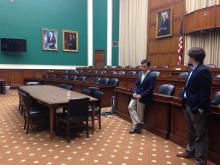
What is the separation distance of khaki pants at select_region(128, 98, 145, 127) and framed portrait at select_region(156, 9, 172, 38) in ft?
26.0

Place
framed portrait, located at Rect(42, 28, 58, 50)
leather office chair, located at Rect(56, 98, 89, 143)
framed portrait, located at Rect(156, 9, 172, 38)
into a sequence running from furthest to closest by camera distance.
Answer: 1. framed portrait, located at Rect(42, 28, 58, 50)
2. framed portrait, located at Rect(156, 9, 172, 38)
3. leather office chair, located at Rect(56, 98, 89, 143)

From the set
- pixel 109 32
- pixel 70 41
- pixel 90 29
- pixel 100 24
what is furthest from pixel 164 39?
pixel 70 41

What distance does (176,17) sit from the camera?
11.4m

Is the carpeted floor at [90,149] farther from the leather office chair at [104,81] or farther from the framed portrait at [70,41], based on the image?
the framed portrait at [70,41]

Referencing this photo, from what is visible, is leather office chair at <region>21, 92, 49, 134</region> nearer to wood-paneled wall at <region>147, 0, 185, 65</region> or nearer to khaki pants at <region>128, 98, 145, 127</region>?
khaki pants at <region>128, 98, 145, 127</region>

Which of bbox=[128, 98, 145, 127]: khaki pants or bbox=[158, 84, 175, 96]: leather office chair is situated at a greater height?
bbox=[158, 84, 175, 96]: leather office chair

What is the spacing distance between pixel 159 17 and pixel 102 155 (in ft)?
34.0

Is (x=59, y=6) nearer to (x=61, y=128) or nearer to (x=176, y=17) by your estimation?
(x=176, y=17)

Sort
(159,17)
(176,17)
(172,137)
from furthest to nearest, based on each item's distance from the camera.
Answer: (159,17), (176,17), (172,137)

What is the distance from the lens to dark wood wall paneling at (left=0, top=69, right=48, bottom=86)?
507 inches

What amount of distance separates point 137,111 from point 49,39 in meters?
10.5

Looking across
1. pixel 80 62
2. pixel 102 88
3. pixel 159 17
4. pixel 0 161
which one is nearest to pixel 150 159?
pixel 0 161

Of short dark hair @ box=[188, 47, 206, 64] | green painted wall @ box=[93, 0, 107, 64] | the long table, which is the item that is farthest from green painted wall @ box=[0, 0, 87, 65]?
short dark hair @ box=[188, 47, 206, 64]

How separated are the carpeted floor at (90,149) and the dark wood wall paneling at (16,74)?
869 cm
